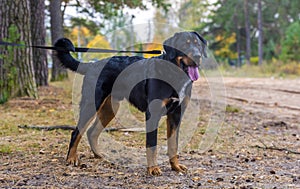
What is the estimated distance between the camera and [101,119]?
5.23 metres

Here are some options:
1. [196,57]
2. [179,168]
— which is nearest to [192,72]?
[196,57]

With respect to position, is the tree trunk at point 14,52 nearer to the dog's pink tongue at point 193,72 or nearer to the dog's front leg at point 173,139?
the dog's front leg at point 173,139

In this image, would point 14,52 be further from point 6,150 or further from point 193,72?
point 193,72

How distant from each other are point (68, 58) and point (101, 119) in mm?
868

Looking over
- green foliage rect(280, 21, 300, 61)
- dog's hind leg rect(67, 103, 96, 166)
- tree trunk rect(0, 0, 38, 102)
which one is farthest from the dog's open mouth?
green foliage rect(280, 21, 300, 61)

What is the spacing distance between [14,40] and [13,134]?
9.59ft

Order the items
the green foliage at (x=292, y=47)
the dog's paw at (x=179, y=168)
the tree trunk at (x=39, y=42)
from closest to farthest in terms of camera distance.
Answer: the dog's paw at (x=179, y=168) → the tree trunk at (x=39, y=42) → the green foliage at (x=292, y=47)

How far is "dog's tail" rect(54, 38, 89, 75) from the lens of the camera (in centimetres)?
510

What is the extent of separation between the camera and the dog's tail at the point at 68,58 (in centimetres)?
510

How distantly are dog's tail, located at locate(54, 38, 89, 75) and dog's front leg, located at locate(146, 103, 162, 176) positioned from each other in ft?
3.72

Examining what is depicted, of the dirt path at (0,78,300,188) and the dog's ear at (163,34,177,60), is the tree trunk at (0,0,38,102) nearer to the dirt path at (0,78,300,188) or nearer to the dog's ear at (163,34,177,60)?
the dirt path at (0,78,300,188)

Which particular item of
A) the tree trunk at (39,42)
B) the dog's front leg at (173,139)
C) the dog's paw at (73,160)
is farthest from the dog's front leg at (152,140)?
the tree trunk at (39,42)

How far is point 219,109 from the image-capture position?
412 inches

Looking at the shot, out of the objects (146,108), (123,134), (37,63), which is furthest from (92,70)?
(37,63)
